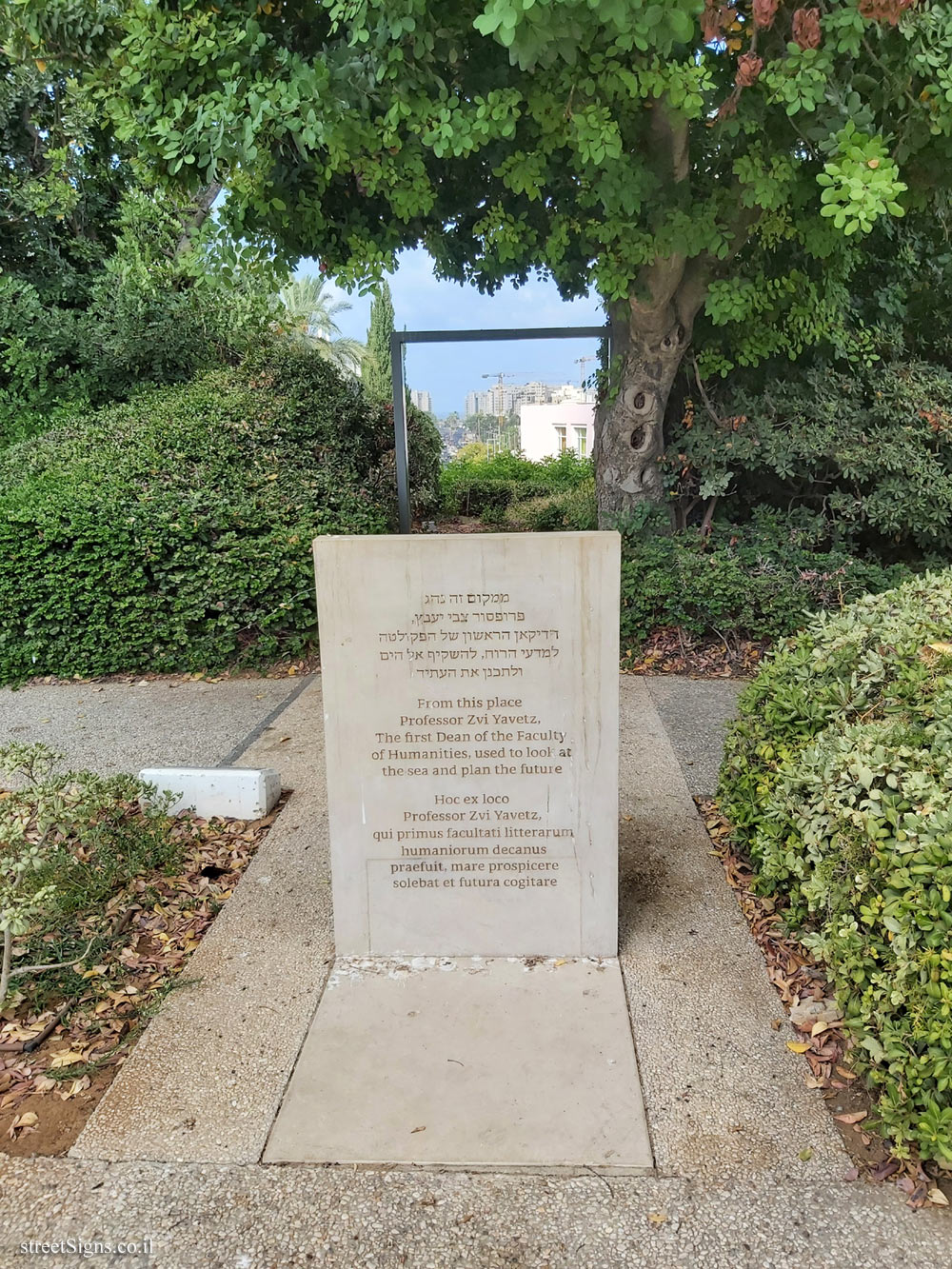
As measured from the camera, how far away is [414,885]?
290 cm

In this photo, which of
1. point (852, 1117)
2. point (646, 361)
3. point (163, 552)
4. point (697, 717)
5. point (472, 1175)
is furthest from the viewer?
point (646, 361)

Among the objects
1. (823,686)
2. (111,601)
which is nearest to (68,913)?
(823,686)

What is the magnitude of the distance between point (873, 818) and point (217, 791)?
118 inches

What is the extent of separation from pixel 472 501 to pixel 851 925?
9555 mm

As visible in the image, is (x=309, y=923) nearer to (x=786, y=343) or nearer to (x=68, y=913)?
(x=68, y=913)

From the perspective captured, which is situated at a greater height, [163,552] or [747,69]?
[747,69]

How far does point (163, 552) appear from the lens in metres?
6.40

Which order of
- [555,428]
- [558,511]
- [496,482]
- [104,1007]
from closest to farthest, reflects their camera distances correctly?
[104,1007] < [558,511] < [555,428] < [496,482]

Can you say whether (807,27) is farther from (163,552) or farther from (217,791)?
(163,552)

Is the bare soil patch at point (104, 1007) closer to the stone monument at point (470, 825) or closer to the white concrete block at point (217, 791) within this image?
the white concrete block at point (217, 791)

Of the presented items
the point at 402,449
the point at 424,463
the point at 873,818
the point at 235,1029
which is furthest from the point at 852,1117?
the point at 424,463

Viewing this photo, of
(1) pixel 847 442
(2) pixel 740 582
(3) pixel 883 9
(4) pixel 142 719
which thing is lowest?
(4) pixel 142 719

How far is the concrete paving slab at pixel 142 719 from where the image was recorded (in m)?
4.91

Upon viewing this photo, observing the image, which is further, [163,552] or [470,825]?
[163,552]
